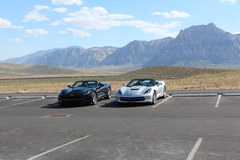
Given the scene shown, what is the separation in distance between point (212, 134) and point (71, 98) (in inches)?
336

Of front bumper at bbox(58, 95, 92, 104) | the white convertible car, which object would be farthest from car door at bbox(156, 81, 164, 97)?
front bumper at bbox(58, 95, 92, 104)

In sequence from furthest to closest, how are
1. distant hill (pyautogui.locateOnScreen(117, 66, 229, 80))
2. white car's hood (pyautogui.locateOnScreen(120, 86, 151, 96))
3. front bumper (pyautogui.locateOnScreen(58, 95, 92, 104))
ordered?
distant hill (pyautogui.locateOnScreen(117, 66, 229, 80)) → front bumper (pyautogui.locateOnScreen(58, 95, 92, 104)) → white car's hood (pyautogui.locateOnScreen(120, 86, 151, 96))

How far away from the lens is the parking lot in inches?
260

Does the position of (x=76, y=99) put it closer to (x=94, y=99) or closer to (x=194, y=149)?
(x=94, y=99)

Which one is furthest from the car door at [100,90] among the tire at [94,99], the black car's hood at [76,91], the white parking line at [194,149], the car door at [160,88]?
the white parking line at [194,149]

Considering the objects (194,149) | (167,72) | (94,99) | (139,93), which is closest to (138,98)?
(139,93)

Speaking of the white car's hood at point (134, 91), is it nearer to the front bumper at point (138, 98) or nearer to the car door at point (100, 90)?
the front bumper at point (138, 98)

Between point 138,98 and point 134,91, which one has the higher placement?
point 134,91

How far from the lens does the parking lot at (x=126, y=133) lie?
6.59m

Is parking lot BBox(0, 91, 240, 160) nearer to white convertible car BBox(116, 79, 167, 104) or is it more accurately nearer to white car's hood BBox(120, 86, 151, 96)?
white convertible car BBox(116, 79, 167, 104)

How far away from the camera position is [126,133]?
8750 millimetres

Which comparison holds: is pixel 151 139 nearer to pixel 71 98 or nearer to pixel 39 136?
pixel 39 136

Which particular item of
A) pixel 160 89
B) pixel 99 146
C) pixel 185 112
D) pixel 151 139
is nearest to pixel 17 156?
pixel 99 146

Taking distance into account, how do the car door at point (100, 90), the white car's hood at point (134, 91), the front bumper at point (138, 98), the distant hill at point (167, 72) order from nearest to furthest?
the front bumper at point (138, 98)
the white car's hood at point (134, 91)
the car door at point (100, 90)
the distant hill at point (167, 72)
